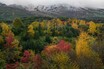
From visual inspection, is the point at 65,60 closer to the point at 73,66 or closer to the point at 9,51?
the point at 73,66

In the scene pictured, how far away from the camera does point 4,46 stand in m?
100

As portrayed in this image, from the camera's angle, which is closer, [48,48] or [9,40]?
[48,48]

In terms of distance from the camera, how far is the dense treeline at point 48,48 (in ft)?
204

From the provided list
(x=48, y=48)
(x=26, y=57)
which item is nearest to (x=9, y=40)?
(x=26, y=57)

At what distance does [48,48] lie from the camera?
331 feet

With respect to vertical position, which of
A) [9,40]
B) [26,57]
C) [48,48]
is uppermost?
[9,40]

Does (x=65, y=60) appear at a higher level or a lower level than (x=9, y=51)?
higher

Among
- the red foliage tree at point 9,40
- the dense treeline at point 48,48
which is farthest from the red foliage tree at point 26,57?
the red foliage tree at point 9,40

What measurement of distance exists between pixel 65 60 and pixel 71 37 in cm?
6873

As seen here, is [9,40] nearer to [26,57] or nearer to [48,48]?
[26,57]

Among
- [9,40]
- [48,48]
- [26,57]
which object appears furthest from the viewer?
[9,40]

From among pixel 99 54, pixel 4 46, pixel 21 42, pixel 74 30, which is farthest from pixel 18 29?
pixel 99 54

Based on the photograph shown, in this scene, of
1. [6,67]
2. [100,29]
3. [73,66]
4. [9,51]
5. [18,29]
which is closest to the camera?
[73,66]

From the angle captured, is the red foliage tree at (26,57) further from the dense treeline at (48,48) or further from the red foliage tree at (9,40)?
the red foliage tree at (9,40)
